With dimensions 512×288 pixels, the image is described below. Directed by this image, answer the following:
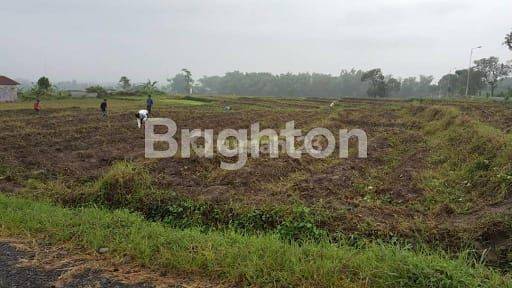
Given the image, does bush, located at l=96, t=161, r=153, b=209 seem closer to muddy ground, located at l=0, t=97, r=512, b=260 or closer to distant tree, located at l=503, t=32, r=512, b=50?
muddy ground, located at l=0, t=97, r=512, b=260

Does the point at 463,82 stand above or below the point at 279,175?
above

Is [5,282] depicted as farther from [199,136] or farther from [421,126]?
[421,126]

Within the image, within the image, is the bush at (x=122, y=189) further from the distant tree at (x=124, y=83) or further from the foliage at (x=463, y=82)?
the foliage at (x=463, y=82)

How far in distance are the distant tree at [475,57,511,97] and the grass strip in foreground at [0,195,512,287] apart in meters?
71.1

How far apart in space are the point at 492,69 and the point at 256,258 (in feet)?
246

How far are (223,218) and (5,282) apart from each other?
3029 mm

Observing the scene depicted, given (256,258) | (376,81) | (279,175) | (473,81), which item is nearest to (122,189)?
(279,175)

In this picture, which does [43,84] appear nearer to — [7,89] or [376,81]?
[7,89]

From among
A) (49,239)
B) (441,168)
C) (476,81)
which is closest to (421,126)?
(441,168)

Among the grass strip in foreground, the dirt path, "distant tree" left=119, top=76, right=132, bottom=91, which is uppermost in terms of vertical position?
"distant tree" left=119, top=76, right=132, bottom=91

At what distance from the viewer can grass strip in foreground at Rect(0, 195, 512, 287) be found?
364cm

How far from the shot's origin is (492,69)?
67.0m

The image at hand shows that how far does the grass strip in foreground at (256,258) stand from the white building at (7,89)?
130ft

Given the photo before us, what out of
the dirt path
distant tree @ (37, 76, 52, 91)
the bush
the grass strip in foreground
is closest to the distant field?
the bush
